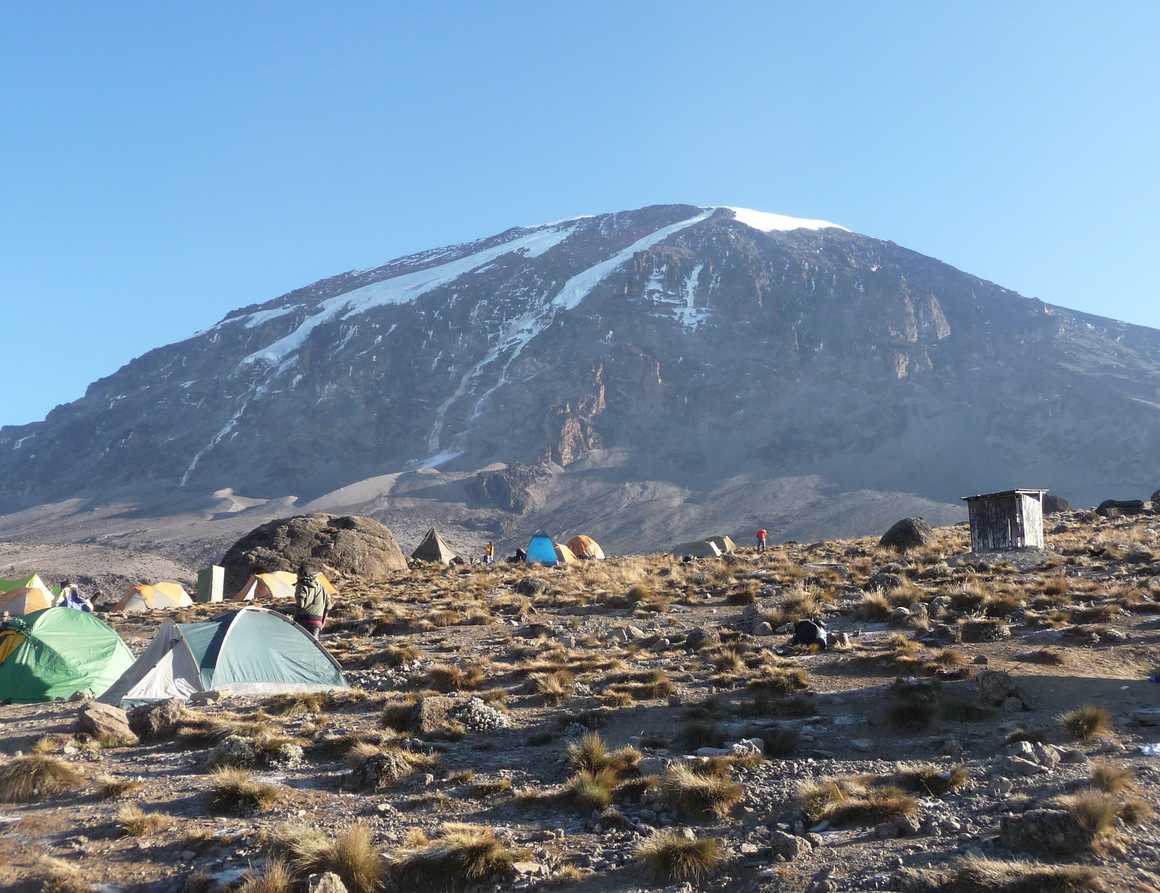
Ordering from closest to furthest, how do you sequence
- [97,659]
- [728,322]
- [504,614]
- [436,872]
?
[436,872]
[97,659]
[504,614]
[728,322]

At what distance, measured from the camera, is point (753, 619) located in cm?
1528

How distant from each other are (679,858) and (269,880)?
104 inches

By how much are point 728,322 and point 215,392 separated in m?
96.1

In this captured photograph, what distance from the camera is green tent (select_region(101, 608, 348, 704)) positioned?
12641 mm

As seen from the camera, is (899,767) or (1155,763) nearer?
(1155,763)

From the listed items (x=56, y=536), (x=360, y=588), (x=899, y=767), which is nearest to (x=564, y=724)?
(x=899, y=767)

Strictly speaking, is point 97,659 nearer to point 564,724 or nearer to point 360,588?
point 564,724

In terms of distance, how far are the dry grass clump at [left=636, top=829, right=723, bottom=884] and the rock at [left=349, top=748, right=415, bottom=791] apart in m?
2.97

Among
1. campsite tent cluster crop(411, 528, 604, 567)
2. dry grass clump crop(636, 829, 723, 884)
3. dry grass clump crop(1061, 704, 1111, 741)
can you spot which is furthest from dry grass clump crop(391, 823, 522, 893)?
campsite tent cluster crop(411, 528, 604, 567)

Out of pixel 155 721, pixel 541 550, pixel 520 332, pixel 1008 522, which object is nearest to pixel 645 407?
pixel 520 332

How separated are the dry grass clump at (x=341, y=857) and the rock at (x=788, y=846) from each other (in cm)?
262

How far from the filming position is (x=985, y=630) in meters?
12.7

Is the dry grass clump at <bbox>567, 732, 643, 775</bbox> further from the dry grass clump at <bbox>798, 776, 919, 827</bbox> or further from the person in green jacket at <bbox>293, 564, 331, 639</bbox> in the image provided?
the person in green jacket at <bbox>293, 564, 331, 639</bbox>

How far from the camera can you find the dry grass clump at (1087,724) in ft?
26.4
